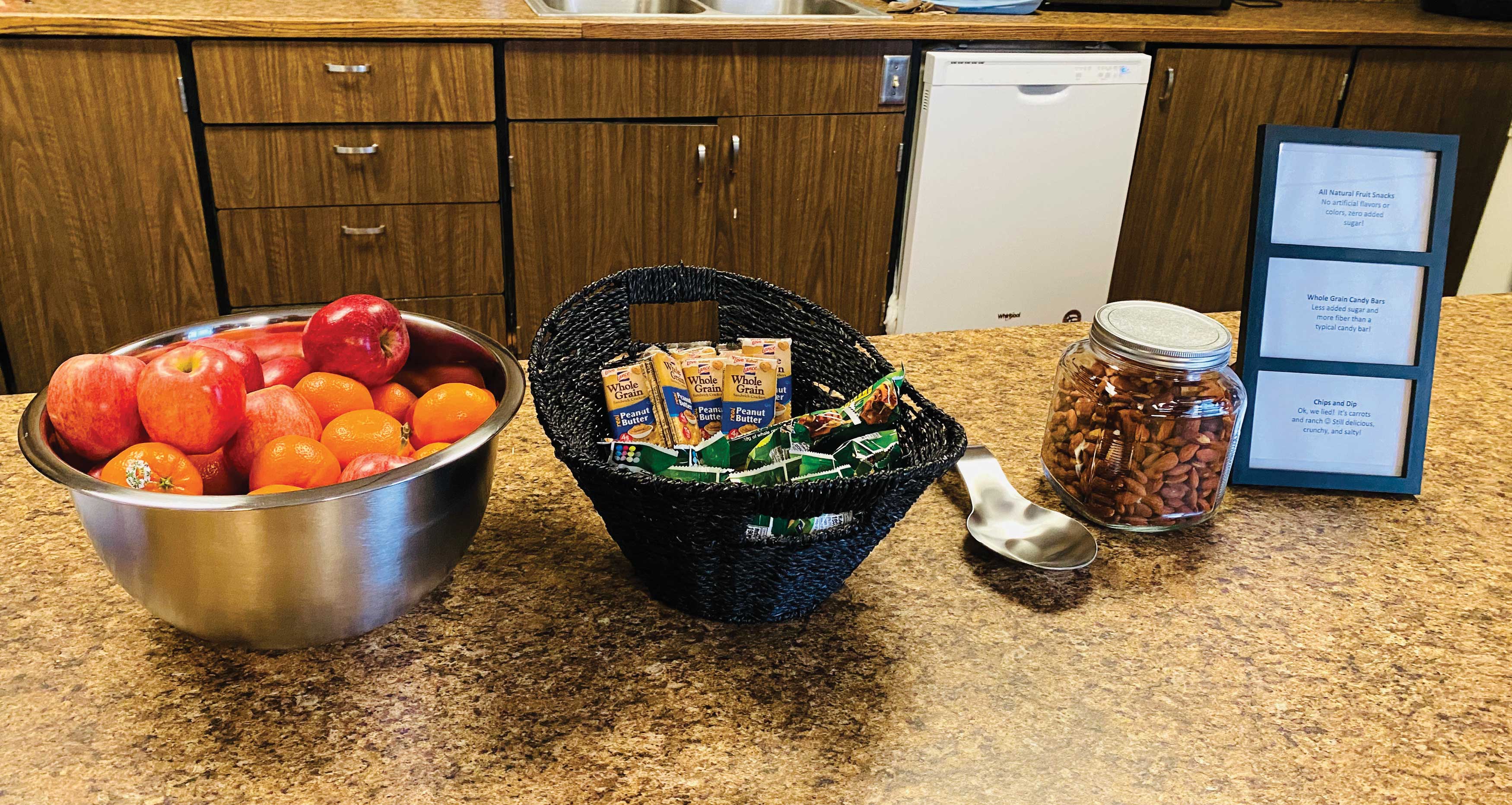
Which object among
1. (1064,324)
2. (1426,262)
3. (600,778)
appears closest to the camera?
(600,778)

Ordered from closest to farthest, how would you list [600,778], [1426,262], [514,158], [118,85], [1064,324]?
[600,778] → [1426,262] → [1064,324] → [118,85] → [514,158]

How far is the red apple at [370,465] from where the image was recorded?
2.10 feet

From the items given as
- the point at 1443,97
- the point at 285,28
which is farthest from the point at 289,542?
the point at 1443,97

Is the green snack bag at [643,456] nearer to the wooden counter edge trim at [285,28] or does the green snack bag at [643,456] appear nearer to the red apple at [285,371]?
the red apple at [285,371]

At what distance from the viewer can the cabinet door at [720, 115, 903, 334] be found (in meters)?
2.57

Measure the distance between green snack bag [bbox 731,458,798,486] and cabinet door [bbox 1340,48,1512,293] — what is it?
2777mm

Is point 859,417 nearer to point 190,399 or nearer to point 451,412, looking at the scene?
point 451,412

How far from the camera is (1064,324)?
1260 mm

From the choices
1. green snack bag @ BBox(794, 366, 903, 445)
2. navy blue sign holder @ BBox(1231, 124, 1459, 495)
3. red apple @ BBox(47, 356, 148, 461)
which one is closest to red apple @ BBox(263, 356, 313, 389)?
red apple @ BBox(47, 356, 148, 461)

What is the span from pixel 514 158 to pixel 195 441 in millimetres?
1879

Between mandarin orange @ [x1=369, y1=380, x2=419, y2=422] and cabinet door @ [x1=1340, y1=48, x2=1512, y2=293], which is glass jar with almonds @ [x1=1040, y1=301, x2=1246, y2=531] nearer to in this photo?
mandarin orange @ [x1=369, y1=380, x2=419, y2=422]

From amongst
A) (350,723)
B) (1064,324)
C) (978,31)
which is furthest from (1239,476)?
(978,31)

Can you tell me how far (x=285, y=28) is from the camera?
2.18m

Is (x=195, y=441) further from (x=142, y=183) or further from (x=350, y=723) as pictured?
(x=142, y=183)
